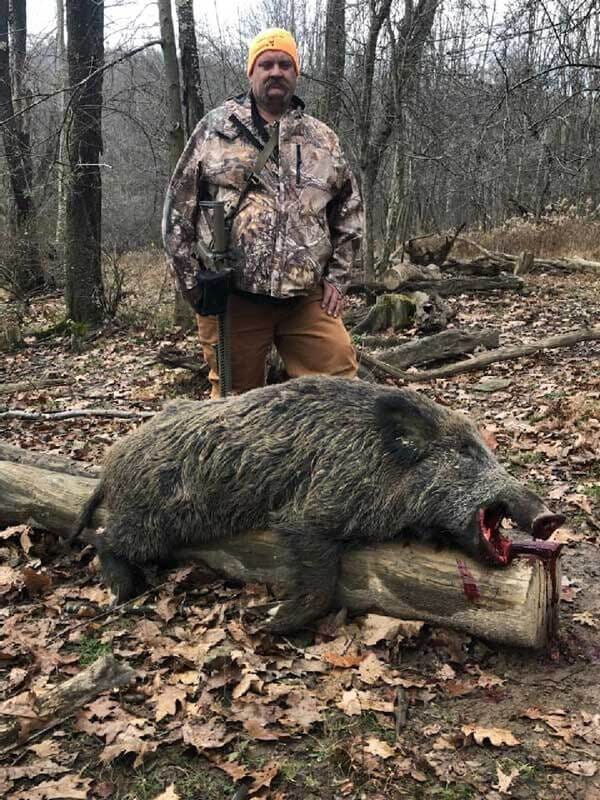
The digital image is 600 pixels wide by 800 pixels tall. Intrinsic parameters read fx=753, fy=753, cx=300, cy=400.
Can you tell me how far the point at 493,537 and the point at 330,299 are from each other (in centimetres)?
220

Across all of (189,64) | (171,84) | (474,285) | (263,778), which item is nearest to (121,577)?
(263,778)

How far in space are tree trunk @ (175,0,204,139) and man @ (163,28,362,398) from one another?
5822mm

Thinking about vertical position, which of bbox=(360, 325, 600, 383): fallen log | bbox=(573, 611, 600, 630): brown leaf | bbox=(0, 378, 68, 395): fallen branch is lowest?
bbox=(573, 611, 600, 630): brown leaf

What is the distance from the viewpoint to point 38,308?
1474 centimetres

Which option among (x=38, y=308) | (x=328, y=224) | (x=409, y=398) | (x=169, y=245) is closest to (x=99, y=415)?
(x=169, y=245)

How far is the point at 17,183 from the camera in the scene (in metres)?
15.8

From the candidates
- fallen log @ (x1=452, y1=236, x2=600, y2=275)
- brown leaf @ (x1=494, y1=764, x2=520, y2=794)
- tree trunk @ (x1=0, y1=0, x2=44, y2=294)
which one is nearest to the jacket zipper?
brown leaf @ (x1=494, y1=764, x2=520, y2=794)

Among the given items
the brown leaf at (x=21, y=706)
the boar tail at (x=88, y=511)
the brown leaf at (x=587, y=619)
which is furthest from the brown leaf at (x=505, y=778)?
the boar tail at (x=88, y=511)

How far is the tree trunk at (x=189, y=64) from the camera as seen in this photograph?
1047cm

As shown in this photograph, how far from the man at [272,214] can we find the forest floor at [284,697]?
177cm

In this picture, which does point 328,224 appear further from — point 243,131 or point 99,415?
point 99,415

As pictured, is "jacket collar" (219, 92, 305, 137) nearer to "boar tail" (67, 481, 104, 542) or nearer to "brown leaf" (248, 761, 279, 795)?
"boar tail" (67, 481, 104, 542)

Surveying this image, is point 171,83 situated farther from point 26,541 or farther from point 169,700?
point 169,700

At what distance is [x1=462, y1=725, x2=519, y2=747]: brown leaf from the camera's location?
296cm
